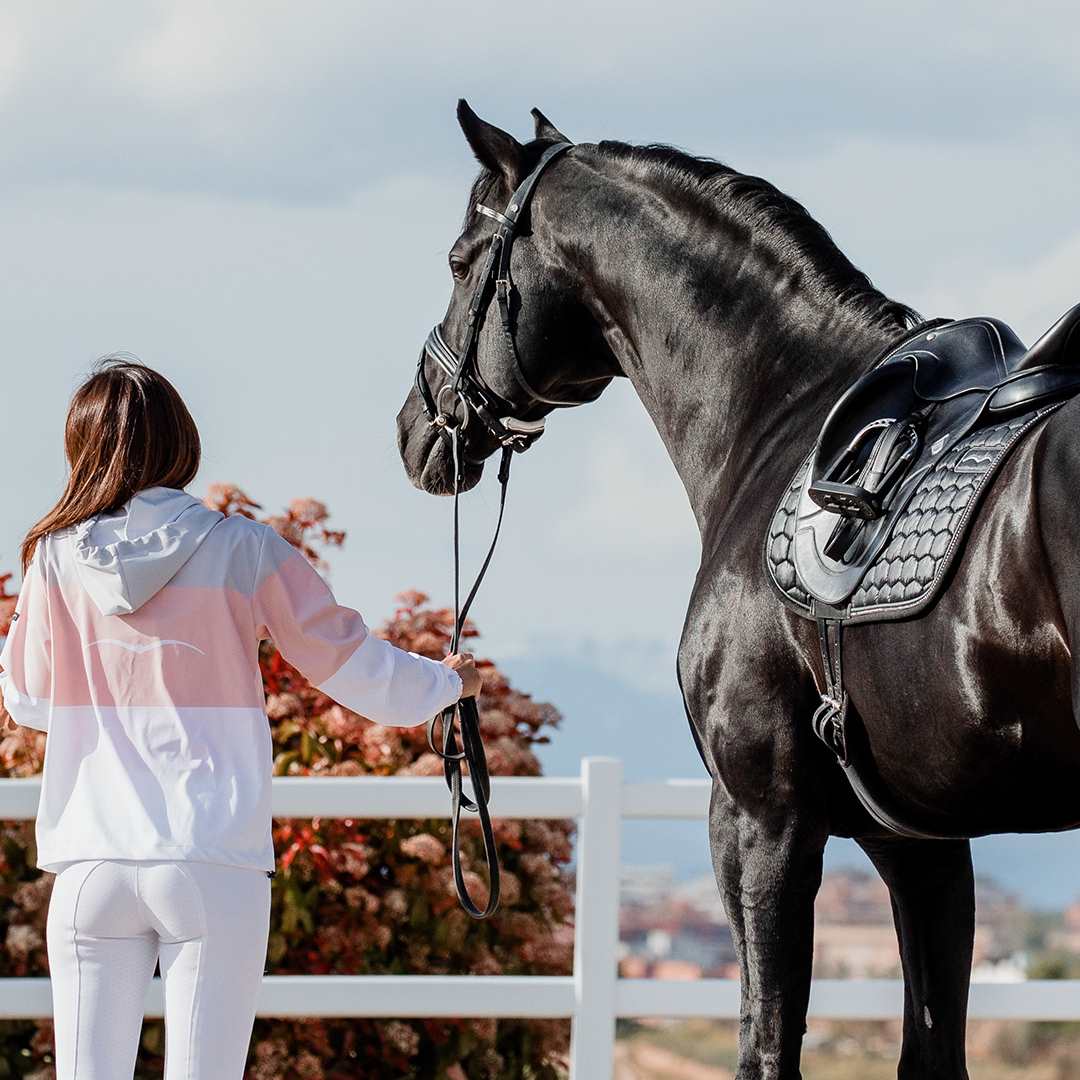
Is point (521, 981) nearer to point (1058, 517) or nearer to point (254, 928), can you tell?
A: point (254, 928)

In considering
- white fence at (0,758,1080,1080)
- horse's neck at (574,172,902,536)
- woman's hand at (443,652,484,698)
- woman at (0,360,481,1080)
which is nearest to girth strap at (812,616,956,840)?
horse's neck at (574,172,902,536)

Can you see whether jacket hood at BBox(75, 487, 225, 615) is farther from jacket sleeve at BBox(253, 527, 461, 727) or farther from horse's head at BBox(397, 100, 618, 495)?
Result: horse's head at BBox(397, 100, 618, 495)

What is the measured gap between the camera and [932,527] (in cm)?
241

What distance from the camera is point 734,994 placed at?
4.76 meters

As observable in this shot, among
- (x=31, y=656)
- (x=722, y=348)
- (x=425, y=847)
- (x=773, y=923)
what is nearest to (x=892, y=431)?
(x=722, y=348)

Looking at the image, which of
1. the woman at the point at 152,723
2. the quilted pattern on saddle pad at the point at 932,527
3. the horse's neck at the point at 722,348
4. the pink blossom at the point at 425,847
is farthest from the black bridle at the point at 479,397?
the pink blossom at the point at 425,847

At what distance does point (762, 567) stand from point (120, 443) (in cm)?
106

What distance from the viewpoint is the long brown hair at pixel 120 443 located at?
8.38 feet

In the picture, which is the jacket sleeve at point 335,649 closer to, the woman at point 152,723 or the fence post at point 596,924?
the woman at point 152,723

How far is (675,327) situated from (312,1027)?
2.75 meters

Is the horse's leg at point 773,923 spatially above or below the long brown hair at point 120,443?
below

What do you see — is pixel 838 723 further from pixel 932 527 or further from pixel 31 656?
pixel 31 656

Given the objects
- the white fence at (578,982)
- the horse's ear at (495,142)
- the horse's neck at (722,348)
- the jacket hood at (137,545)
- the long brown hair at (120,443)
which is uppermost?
the horse's ear at (495,142)

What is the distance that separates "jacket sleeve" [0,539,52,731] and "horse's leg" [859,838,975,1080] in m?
1.43
